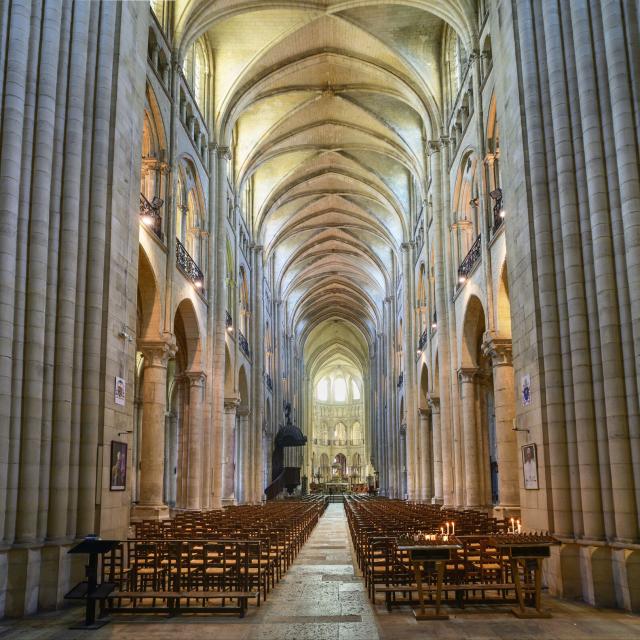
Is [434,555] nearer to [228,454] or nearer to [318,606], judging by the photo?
[318,606]

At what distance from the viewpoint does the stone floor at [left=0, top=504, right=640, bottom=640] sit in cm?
865

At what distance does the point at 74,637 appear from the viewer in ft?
28.8

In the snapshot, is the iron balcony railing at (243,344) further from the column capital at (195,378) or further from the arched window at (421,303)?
the column capital at (195,378)

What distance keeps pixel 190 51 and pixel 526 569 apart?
2258 centimetres

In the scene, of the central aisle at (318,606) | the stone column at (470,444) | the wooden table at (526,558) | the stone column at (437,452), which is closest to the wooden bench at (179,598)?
the central aisle at (318,606)

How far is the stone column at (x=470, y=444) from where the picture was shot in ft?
80.1

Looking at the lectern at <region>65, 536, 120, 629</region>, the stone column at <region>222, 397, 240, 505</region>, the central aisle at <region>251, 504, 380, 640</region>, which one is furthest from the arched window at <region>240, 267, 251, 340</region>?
the lectern at <region>65, 536, 120, 629</region>

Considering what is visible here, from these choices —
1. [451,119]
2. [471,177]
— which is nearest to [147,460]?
[471,177]

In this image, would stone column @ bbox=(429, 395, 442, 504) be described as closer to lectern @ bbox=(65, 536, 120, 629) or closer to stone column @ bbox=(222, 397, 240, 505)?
stone column @ bbox=(222, 397, 240, 505)

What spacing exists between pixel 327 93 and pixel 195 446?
1739 cm

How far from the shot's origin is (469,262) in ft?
80.0

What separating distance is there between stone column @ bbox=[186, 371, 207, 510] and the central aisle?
922 centimetres

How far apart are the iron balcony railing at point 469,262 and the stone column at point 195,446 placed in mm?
10051

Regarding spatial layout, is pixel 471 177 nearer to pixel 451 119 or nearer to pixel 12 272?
pixel 451 119
